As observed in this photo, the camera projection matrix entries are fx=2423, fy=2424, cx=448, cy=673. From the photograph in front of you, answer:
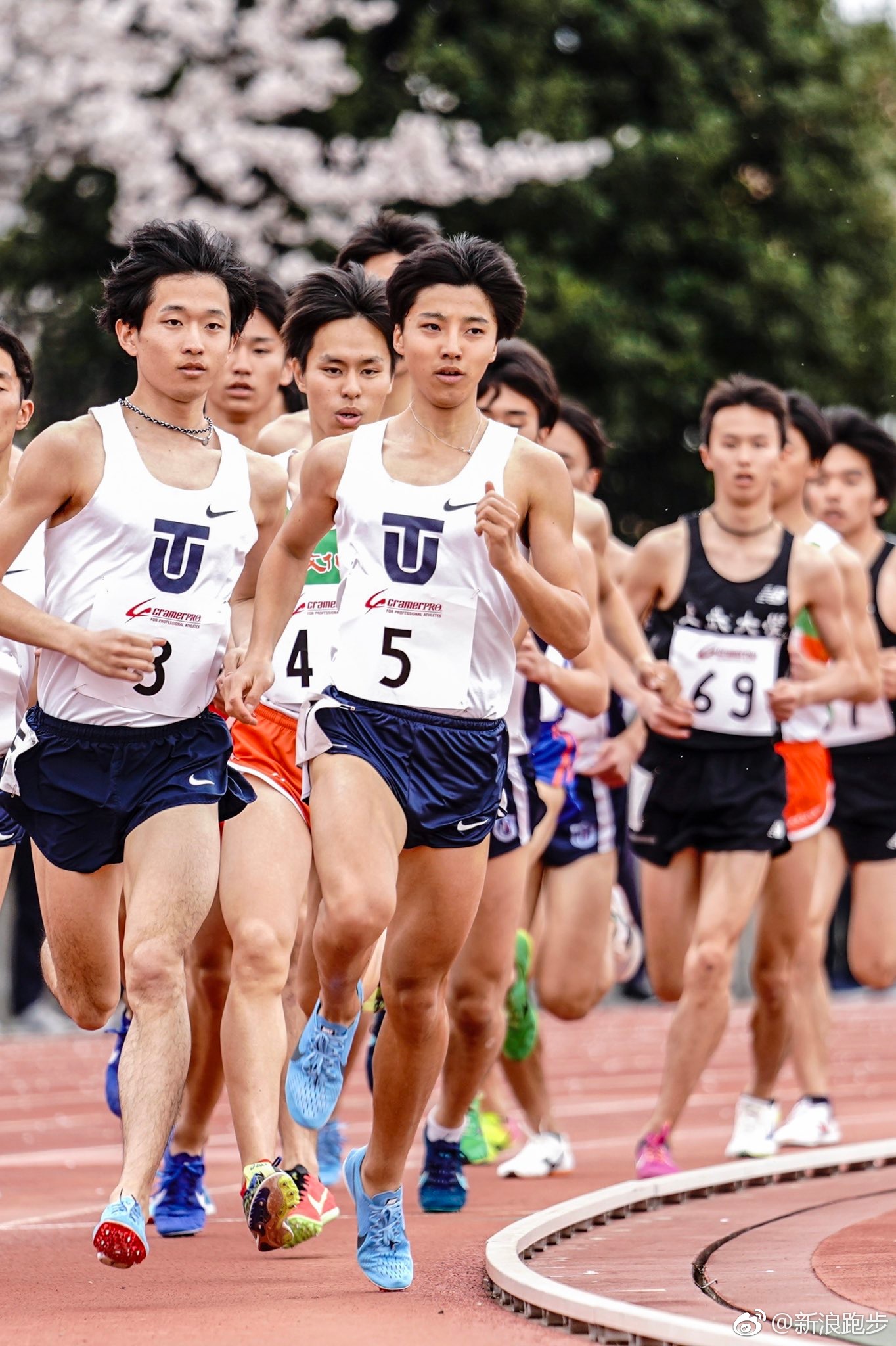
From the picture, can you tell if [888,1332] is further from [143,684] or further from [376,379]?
[376,379]

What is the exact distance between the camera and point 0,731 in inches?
279

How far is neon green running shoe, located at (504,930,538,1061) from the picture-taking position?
9.23 m

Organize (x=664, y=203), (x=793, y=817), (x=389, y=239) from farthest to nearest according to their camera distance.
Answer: (x=664, y=203) → (x=793, y=817) → (x=389, y=239)

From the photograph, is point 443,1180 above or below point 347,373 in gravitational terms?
below

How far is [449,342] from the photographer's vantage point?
646 cm

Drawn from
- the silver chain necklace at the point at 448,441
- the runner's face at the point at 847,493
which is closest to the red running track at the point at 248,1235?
the silver chain necklace at the point at 448,441

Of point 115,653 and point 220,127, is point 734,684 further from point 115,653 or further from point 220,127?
point 220,127

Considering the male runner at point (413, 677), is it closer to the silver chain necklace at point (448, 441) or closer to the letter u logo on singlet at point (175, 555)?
the silver chain necklace at point (448, 441)

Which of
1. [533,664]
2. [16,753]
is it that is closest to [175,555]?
[16,753]

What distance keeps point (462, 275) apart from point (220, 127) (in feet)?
51.3

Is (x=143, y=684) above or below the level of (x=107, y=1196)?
above

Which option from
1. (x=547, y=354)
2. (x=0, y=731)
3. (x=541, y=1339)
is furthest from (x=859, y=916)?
(x=547, y=354)

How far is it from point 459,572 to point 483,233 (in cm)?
1863

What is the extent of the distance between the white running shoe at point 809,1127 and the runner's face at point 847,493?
2773 mm
